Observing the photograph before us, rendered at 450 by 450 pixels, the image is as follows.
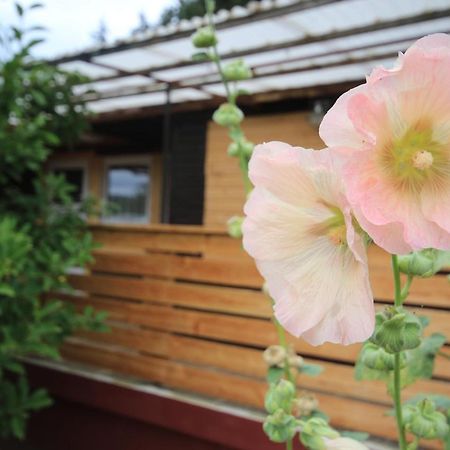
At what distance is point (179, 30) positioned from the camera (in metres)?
3.77

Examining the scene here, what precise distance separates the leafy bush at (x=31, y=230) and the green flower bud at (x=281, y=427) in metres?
1.77

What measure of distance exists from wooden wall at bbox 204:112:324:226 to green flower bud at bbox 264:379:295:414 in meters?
4.98

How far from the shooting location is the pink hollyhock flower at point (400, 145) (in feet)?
1.22

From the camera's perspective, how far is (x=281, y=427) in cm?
65

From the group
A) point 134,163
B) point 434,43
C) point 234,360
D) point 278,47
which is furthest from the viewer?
point 134,163

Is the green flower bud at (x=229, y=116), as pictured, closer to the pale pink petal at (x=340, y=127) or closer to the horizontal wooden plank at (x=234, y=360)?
the pale pink petal at (x=340, y=127)

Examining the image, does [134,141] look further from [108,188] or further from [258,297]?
[258,297]

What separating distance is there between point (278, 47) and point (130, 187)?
4.60m

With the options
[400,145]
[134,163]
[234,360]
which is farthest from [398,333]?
[134,163]

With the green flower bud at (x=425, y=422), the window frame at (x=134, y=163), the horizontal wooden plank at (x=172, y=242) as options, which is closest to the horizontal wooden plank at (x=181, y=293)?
the horizontal wooden plank at (x=172, y=242)

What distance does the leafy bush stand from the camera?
2.47m

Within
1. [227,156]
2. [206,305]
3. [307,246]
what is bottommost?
[206,305]

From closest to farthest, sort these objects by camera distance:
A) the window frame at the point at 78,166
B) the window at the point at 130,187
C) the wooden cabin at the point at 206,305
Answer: the wooden cabin at the point at 206,305 < the window at the point at 130,187 < the window frame at the point at 78,166

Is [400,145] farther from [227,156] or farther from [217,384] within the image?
[227,156]
